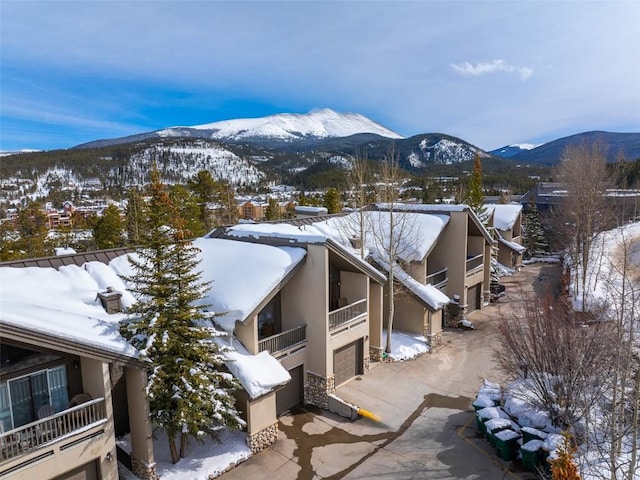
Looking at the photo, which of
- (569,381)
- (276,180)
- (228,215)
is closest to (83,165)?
(276,180)

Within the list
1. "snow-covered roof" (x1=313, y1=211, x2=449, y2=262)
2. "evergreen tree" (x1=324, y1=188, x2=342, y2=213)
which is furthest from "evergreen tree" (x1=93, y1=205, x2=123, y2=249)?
"evergreen tree" (x1=324, y1=188, x2=342, y2=213)

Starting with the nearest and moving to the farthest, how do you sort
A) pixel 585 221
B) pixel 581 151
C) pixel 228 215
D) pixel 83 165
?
pixel 585 221 < pixel 581 151 < pixel 228 215 < pixel 83 165

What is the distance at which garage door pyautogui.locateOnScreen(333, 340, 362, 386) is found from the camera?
16203 millimetres

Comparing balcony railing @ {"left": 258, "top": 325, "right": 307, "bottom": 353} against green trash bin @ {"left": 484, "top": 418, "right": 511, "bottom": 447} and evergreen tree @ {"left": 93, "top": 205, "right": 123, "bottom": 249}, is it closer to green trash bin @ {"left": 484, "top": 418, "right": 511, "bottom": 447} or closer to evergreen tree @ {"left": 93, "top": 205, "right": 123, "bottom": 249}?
green trash bin @ {"left": 484, "top": 418, "right": 511, "bottom": 447}

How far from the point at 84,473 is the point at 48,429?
4.83ft

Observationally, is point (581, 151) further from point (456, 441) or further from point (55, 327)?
point (55, 327)

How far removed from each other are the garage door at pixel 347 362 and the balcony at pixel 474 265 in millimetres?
11186

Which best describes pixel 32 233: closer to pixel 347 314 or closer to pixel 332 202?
pixel 332 202

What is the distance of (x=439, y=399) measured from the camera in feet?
52.0

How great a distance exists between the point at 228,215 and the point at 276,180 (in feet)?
423

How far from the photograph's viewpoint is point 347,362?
16734 mm

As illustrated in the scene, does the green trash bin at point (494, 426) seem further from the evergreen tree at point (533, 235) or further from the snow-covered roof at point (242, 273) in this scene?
the evergreen tree at point (533, 235)

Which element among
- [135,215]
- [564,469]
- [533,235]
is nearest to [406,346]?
[564,469]

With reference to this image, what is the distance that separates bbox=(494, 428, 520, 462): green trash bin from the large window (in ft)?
39.4
